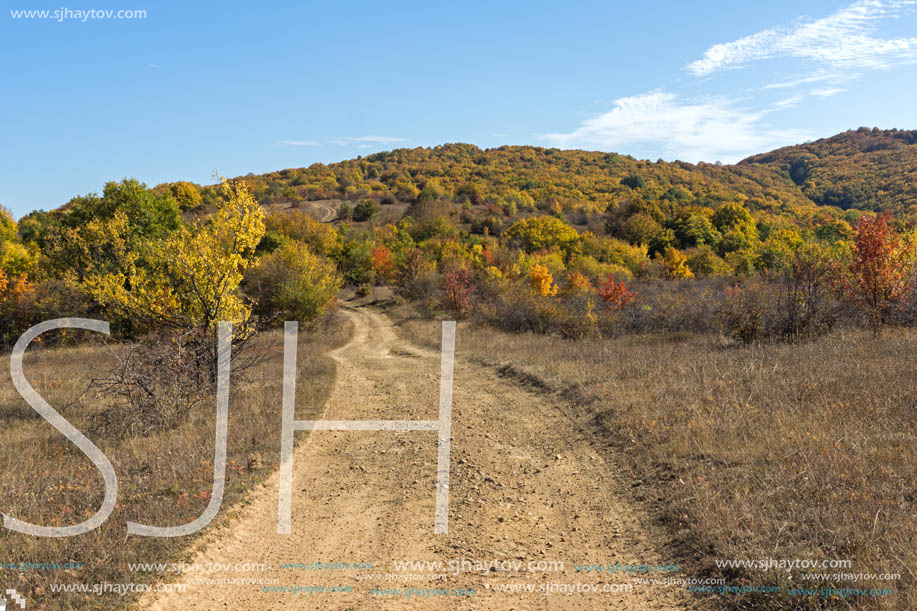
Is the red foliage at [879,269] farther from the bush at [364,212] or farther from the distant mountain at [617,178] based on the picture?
the bush at [364,212]

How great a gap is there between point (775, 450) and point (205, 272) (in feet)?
37.8

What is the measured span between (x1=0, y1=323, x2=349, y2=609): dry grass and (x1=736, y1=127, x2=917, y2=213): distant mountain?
8761 centimetres

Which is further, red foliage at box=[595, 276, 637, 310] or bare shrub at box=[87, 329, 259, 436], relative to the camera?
red foliage at box=[595, 276, 637, 310]

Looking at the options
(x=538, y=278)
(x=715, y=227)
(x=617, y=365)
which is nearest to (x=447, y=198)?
(x=715, y=227)

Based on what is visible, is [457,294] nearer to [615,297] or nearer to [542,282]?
[542,282]

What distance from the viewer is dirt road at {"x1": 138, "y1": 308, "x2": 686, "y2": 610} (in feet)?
15.8

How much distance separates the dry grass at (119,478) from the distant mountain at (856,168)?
287 feet

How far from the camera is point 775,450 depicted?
267 inches

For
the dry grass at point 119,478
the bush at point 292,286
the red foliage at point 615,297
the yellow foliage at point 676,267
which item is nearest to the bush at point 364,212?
the bush at point 292,286

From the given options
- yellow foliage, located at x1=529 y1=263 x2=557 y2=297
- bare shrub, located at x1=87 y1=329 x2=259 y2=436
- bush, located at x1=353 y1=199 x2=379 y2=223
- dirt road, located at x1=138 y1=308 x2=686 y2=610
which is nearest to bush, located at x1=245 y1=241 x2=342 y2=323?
yellow foliage, located at x1=529 y1=263 x2=557 y2=297

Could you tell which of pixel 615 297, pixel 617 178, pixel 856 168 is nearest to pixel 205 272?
pixel 615 297

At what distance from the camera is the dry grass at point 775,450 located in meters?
4.71

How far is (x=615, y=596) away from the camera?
15.8ft

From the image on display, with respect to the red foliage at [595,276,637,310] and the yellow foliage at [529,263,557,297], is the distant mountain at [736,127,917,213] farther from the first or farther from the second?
the red foliage at [595,276,637,310]
